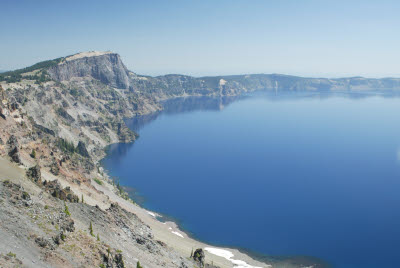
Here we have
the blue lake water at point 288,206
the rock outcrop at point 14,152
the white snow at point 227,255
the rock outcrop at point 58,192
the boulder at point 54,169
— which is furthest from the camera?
the blue lake water at point 288,206

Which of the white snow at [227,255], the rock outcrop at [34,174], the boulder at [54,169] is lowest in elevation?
the white snow at [227,255]

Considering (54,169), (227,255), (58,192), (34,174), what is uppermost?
(34,174)

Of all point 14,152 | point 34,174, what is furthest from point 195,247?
point 14,152

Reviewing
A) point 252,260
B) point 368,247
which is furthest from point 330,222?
point 252,260

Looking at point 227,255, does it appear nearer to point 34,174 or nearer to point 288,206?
point 288,206

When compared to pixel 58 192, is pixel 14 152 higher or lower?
higher

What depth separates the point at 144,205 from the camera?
478 ft

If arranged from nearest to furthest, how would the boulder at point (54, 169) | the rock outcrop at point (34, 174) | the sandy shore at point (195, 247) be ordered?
the rock outcrop at point (34, 174)
the sandy shore at point (195, 247)
the boulder at point (54, 169)

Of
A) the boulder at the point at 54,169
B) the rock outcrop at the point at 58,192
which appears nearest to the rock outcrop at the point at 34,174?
the rock outcrop at the point at 58,192

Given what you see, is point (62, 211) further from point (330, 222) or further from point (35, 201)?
point (330, 222)

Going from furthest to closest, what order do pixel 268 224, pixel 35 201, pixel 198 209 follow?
1. pixel 198 209
2. pixel 268 224
3. pixel 35 201

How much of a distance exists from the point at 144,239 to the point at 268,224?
209 feet

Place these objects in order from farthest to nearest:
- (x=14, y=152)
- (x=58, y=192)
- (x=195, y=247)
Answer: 1. (x=195, y=247)
2. (x=14, y=152)
3. (x=58, y=192)

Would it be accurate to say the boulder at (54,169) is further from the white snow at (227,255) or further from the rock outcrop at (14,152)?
the white snow at (227,255)
